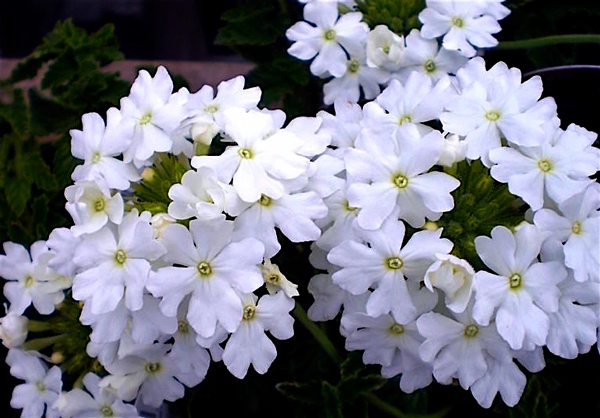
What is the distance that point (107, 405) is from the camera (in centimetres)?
77

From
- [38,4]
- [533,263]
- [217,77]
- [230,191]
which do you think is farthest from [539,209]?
[38,4]

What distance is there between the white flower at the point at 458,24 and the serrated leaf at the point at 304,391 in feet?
1.30

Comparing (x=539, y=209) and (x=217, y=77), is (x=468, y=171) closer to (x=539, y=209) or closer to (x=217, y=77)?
(x=539, y=209)

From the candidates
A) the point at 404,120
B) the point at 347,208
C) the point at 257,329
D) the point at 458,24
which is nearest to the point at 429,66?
the point at 458,24

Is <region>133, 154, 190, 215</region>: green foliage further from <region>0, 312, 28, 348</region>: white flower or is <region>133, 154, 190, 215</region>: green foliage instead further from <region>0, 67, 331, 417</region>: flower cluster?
<region>0, 312, 28, 348</region>: white flower

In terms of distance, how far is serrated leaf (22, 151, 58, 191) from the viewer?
1001mm

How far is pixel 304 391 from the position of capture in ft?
2.60

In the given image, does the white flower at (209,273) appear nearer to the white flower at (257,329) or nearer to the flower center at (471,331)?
the white flower at (257,329)

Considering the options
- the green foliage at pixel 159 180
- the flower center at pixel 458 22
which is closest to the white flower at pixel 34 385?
the green foliage at pixel 159 180

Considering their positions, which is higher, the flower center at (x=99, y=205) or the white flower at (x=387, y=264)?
the flower center at (x=99, y=205)

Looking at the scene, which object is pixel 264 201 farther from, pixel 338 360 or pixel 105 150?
pixel 338 360

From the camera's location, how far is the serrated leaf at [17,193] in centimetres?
100

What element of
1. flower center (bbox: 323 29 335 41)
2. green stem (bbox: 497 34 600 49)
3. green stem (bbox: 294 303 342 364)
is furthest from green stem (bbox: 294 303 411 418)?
green stem (bbox: 497 34 600 49)

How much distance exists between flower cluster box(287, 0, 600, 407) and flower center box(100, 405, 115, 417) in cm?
23
